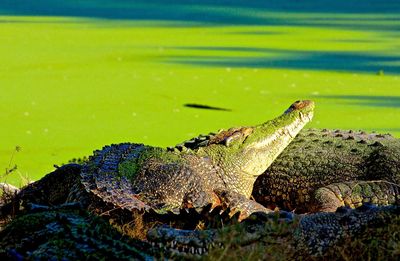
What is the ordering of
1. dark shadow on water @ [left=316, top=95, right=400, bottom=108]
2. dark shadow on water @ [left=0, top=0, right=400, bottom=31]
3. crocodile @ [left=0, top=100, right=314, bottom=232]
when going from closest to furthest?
crocodile @ [left=0, top=100, right=314, bottom=232], dark shadow on water @ [left=316, top=95, right=400, bottom=108], dark shadow on water @ [left=0, top=0, right=400, bottom=31]

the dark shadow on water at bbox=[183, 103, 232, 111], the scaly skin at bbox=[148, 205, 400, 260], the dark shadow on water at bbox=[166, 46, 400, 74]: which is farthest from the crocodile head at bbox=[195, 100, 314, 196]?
the dark shadow on water at bbox=[166, 46, 400, 74]

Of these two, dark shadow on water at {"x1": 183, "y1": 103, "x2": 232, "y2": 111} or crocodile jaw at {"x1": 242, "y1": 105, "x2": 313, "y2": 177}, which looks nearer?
crocodile jaw at {"x1": 242, "y1": 105, "x2": 313, "y2": 177}

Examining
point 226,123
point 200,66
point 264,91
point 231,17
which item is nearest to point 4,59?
point 200,66

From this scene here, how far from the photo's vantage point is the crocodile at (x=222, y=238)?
2914 mm

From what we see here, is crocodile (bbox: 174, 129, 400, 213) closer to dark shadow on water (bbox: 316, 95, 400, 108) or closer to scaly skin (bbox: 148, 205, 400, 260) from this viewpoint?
scaly skin (bbox: 148, 205, 400, 260)

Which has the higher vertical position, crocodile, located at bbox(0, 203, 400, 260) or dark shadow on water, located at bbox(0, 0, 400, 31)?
dark shadow on water, located at bbox(0, 0, 400, 31)

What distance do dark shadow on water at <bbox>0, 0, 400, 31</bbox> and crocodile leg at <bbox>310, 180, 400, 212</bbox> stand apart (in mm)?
13794

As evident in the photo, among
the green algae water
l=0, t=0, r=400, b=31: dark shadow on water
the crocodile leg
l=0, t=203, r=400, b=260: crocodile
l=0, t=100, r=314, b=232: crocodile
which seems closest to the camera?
l=0, t=203, r=400, b=260: crocodile

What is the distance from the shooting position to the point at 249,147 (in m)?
5.58

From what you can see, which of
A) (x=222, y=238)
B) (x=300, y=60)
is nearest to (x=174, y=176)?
(x=222, y=238)

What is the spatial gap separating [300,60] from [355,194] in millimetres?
10071

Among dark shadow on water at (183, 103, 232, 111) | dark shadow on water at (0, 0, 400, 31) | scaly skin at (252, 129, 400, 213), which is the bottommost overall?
dark shadow on water at (183, 103, 232, 111)

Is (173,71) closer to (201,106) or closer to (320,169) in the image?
(201,106)

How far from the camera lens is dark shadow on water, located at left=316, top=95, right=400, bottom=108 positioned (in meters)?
12.1
